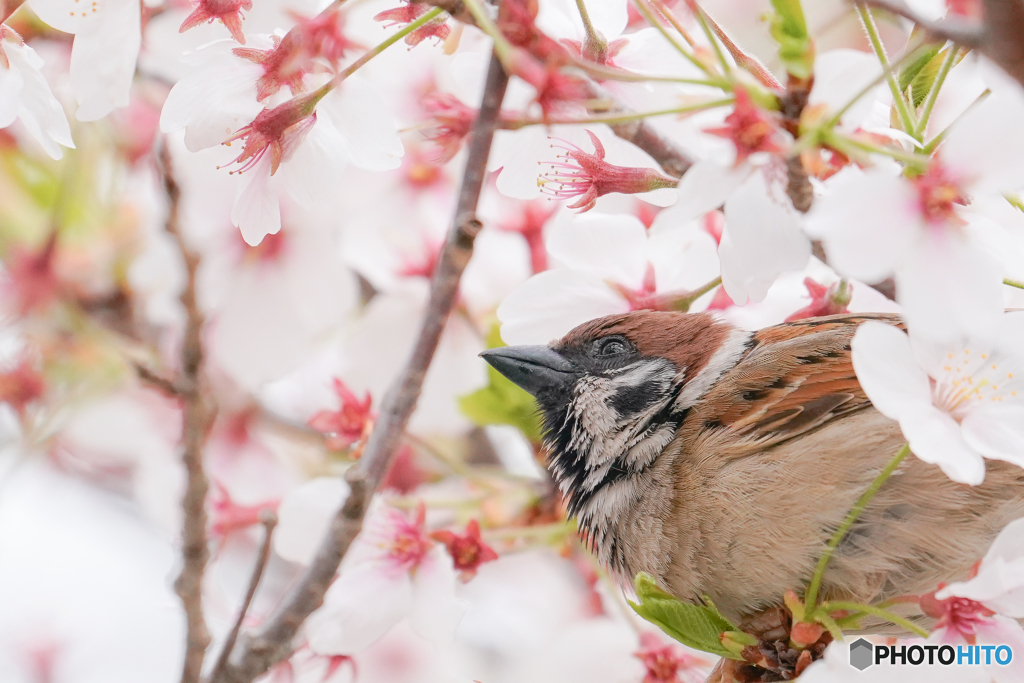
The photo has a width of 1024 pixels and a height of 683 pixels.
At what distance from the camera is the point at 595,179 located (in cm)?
127

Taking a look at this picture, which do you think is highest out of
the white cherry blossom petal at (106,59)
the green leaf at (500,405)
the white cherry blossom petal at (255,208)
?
the white cherry blossom petal at (106,59)

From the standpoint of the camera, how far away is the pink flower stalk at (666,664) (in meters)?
1.62

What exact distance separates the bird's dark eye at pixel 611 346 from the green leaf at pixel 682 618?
790 mm

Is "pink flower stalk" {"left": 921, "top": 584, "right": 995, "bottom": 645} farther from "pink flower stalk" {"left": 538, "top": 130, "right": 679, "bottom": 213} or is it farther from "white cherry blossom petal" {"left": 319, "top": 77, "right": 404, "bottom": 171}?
"white cherry blossom petal" {"left": 319, "top": 77, "right": 404, "bottom": 171}

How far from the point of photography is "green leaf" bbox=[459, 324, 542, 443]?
2.00m

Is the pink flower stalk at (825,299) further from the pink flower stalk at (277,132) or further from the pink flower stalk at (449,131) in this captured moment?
the pink flower stalk at (277,132)

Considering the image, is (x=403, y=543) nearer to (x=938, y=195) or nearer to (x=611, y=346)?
(x=611, y=346)

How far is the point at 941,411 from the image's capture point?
107 centimetres

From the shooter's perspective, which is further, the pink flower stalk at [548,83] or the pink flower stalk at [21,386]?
the pink flower stalk at [21,386]

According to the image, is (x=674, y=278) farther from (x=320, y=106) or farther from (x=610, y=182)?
(x=320, y=106)

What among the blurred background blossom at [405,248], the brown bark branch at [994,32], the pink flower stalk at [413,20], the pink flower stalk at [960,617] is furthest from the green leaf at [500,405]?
the brown bark branch at [994,32]

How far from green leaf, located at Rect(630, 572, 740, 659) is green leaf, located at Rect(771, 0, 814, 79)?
0.65 metres

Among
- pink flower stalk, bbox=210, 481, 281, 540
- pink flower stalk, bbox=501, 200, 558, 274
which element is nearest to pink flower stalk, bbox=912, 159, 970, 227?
pink flower stalk, bbox=501, 200, 558, 274

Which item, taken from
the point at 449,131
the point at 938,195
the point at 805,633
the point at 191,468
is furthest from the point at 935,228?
the point at 191,468
